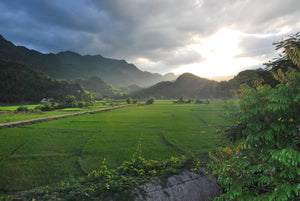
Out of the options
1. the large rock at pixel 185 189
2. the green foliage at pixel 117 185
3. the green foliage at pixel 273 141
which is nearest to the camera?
the green foliage at pixel 273 141

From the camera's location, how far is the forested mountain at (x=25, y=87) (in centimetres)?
6025

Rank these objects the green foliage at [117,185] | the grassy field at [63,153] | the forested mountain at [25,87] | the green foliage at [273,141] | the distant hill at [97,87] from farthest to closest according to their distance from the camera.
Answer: the distant hill at [97,87]
the forested mountain at [25,87]
the grassy field at [63,153]
the green foliage at [117,185]
the green foliage at [273,141]

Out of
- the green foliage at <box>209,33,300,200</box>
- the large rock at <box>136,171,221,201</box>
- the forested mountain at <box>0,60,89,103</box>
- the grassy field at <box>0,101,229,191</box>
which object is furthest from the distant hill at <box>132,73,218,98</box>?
the green foliage at <box>209,33,300,200</box>

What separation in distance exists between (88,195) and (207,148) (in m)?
10.9

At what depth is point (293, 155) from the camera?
6.38 feet

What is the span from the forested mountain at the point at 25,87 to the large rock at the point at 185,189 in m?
74.9

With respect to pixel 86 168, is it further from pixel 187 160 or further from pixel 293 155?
pixel 293 155

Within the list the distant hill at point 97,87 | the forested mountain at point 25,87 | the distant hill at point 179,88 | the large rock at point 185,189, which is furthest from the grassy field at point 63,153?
the distant hill at point 97,87

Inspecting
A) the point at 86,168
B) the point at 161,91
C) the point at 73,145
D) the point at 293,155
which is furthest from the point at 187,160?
the point at 161,91

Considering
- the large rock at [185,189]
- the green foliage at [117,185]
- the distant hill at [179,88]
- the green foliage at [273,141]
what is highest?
the distant hill at [179,88]

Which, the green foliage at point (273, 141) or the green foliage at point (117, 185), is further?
the green foliage at point (117, 185)

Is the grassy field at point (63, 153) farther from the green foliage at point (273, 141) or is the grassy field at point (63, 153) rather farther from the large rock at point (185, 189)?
the green foliage at point (273, 141)

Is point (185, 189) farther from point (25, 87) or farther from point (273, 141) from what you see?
point (25, 87)

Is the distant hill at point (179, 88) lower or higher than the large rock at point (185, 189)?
higher
